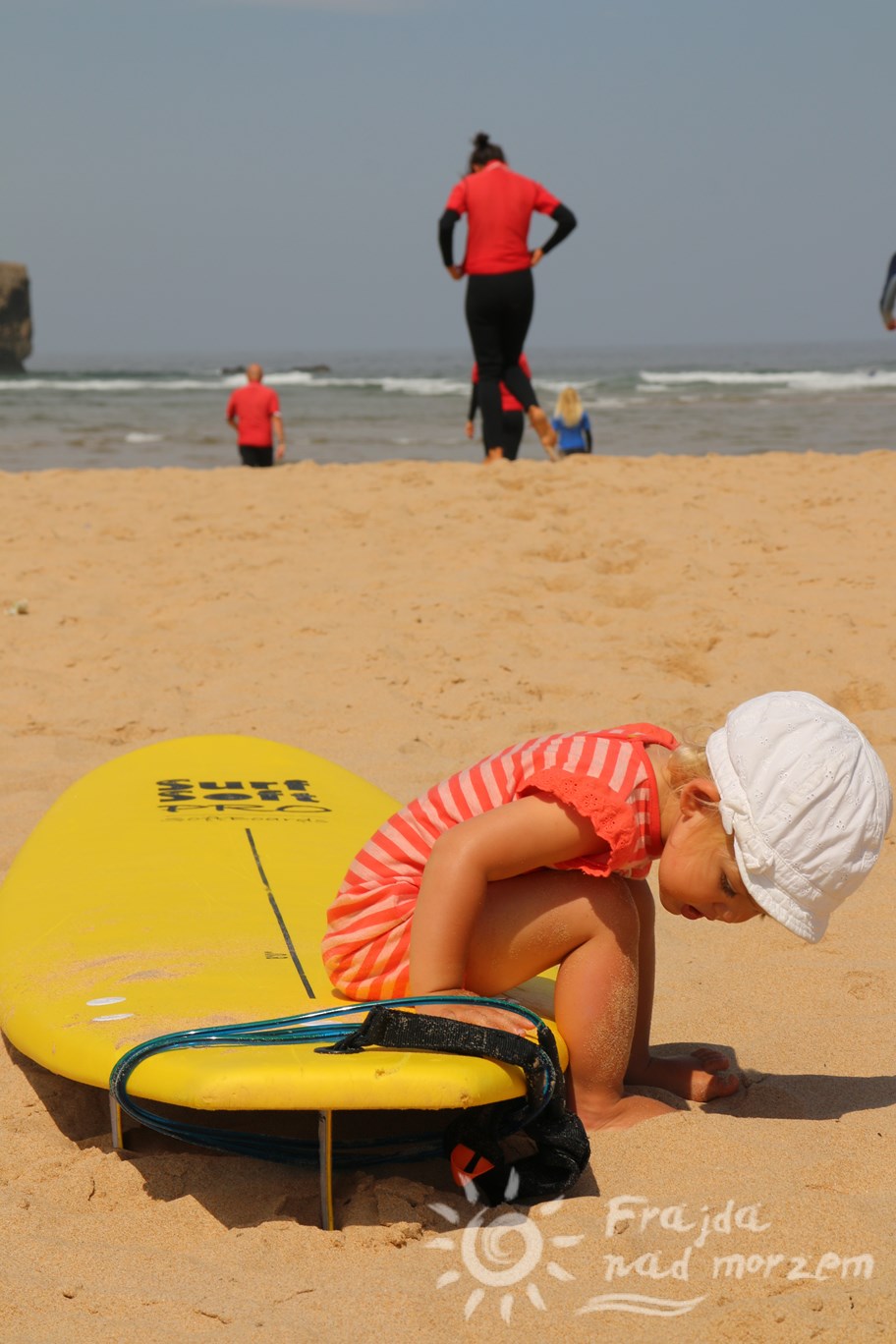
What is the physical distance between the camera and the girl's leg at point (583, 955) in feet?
6.02

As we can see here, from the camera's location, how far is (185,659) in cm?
440

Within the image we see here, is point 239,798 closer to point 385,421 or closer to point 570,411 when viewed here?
point 570,411

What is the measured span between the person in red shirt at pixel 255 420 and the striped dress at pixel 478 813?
784 centimetres

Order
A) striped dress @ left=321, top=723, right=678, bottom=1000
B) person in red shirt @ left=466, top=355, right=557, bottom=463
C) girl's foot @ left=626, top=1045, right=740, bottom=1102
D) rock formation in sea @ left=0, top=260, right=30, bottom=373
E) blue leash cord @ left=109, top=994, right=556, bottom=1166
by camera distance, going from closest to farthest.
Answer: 1. blue leash cord @ left=109, top=994, right=556, bottom=1166
2. striped dress @ left=321, top=723, right=678, bottom=1000
3. girl's foot @ left=626, top=1045, right=740, bottom=1102
4. person in red shirt @ left=466, top=355, right=557, bottom=463
5. rock formation in sea @ left=0, top=260, right=30, bottom=373

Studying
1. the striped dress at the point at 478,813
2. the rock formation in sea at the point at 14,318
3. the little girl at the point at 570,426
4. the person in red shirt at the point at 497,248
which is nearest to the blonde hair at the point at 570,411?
the little girl at the point at 570,426

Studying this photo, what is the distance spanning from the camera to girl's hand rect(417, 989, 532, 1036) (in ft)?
5.70

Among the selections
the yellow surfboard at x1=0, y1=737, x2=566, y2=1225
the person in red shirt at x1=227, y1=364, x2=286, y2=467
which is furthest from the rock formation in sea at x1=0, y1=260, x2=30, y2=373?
the yellow surfboard at x1=0, y1=737, x2=566, y2=1225

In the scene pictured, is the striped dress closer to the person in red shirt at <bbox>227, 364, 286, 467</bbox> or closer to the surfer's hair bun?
the surfer's hair bun

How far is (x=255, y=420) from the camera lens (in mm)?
9609

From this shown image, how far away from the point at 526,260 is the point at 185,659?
3.31 metres

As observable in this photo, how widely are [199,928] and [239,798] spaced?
720mm

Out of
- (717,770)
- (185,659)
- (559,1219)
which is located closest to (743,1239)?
(559,1219)

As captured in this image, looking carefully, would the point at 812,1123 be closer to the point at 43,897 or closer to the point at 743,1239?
the point at 743,1239

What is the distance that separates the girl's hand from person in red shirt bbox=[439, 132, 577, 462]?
17.9 feet
